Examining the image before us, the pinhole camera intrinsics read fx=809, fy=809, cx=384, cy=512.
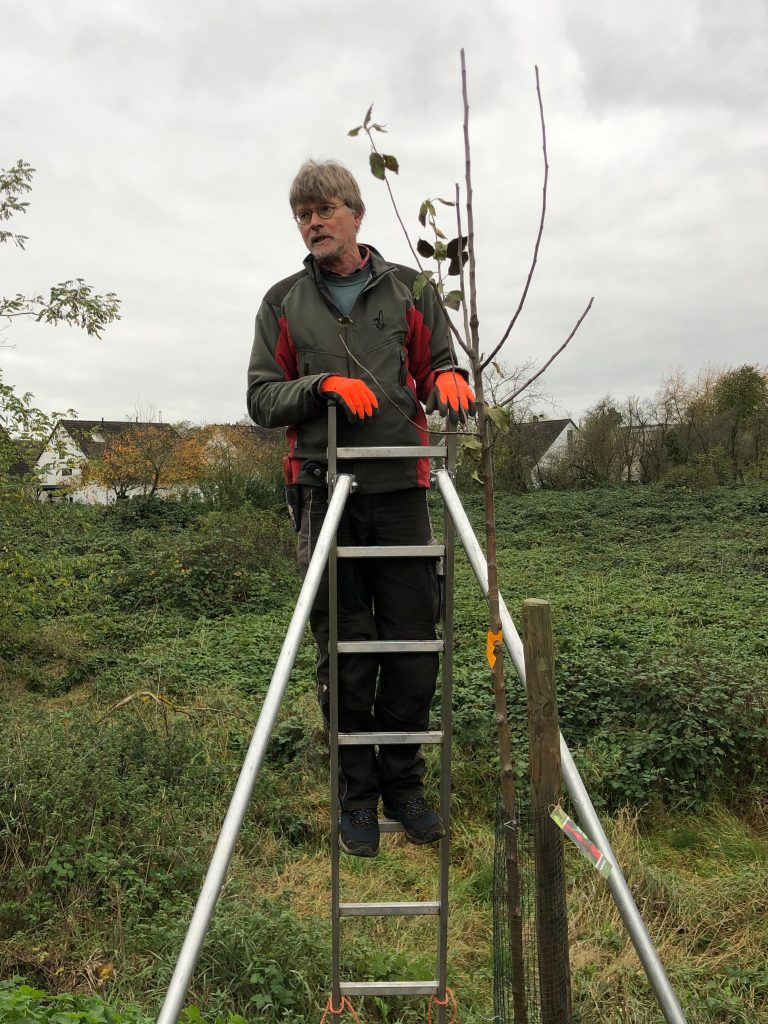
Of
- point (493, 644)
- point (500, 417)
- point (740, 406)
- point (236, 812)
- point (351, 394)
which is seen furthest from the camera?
point (740, 406)

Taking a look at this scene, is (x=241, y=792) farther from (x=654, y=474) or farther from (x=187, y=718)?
(x=654, y=474)

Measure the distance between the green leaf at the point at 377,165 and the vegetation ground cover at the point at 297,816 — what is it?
8.22ft

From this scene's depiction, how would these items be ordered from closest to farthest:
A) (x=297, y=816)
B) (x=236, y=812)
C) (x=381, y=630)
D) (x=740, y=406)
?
1. (x=236, y=812)
2. (x=381, y=630)
3. (x=297, y=816)
4. (x=740, y=406)

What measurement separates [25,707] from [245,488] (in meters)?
12.3

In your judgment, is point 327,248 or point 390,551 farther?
point 327,248

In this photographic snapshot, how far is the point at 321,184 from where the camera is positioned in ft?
8.29

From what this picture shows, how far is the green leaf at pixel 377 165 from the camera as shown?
173 cm

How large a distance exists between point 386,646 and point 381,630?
0.95 feet

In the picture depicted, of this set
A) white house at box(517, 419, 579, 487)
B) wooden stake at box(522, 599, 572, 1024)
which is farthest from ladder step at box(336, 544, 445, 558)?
white house at box(517, 419, 579, 487)

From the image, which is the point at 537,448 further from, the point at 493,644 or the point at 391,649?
the point at 493,644

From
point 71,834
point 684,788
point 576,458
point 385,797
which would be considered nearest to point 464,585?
point 684,788

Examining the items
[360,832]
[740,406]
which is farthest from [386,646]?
[740,406]

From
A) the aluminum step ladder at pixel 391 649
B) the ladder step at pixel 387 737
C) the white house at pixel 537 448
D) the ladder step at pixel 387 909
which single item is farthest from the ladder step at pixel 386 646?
the white house at pixel 537 448

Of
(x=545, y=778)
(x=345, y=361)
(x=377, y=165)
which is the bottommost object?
(x=545, y=778)
